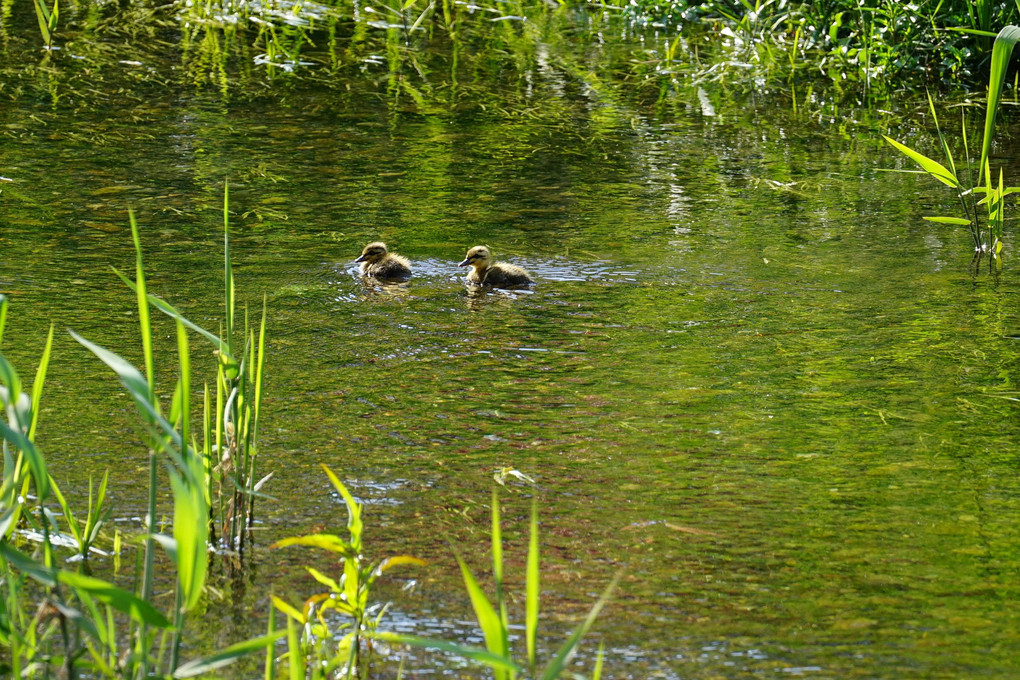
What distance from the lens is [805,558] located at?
3531 mm

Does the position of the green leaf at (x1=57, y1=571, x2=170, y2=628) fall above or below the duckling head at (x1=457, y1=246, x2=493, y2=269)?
below

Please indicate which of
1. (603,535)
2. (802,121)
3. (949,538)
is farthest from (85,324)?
(802,121)

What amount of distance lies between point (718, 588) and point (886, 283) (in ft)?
9.57

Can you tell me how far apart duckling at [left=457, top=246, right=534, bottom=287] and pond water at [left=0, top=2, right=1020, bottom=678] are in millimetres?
84

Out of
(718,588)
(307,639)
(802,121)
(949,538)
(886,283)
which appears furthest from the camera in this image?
(802,121)

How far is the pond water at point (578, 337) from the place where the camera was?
3375 mm

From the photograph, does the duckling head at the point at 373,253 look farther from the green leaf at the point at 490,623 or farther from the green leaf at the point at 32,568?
the green leaf at the point at 490,623

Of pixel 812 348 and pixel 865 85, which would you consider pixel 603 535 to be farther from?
pixel 865 85

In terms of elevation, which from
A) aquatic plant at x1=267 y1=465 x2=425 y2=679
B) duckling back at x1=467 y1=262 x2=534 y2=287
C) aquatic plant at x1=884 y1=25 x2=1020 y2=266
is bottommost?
aquatic plant at x1=267 y1=465 x2=425 y2=679

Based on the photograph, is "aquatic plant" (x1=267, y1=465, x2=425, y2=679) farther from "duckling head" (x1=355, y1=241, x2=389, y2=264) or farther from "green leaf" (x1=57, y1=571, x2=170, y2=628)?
"duckling head" (x1=355, y1=241, x2=389, y2=264)

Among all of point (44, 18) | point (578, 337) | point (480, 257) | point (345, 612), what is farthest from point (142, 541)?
point (480, 257)

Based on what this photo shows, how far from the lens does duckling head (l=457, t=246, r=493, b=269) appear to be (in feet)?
19.8

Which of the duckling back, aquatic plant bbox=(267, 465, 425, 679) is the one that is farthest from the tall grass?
the duckling back

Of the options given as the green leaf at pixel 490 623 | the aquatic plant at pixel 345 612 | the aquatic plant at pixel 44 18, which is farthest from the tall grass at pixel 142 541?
the aquatic plant at pixel 44 18
